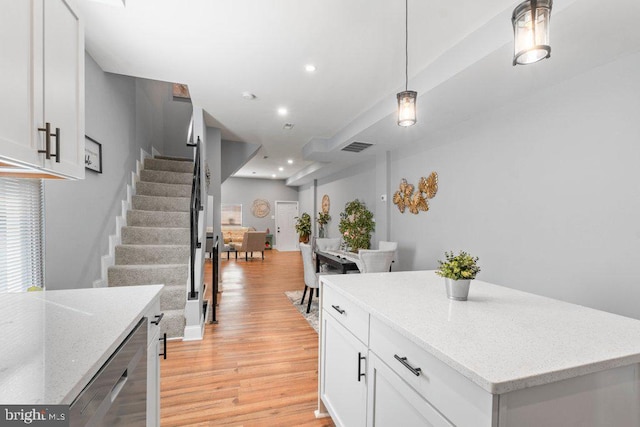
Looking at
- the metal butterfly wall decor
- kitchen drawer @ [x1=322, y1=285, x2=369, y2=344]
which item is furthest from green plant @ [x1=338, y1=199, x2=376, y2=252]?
kitchen drawer @ [x1=322, y1=285, x2=369, y2=344]

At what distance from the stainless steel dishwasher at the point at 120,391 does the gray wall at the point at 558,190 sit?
3022mm

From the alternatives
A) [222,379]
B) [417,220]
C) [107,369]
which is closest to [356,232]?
[417,220]

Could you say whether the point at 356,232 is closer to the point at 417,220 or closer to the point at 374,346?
the point at 417,220

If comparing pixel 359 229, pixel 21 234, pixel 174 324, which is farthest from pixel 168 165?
pixel 359 229

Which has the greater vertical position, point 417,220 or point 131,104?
point 131,104

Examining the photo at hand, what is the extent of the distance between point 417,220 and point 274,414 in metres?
3.25

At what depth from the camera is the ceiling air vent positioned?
4734mm

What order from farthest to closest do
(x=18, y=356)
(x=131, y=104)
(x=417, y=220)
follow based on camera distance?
(x=417, y=220) → (x=131, y=104) → (x=18, y=356)

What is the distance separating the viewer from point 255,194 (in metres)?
11.2

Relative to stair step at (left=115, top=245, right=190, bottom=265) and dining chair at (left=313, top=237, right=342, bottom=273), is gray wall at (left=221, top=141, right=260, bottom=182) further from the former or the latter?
stair step at (left=115, top=245, right=190, bottom=265)

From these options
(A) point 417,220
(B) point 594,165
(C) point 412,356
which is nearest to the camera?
(C) point 412,356

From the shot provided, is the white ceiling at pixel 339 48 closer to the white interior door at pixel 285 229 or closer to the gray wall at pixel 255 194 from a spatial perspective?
the gray wall at pixel 255 194

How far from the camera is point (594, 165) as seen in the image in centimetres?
232

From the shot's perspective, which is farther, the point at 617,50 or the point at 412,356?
the point at 617,50
